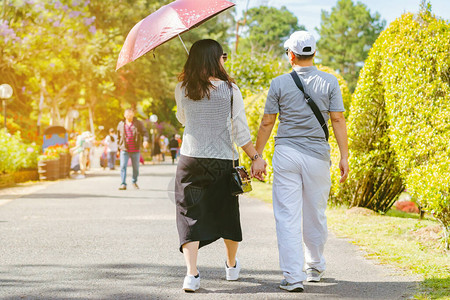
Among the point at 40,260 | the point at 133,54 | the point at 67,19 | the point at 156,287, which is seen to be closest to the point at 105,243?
the point at 40,260

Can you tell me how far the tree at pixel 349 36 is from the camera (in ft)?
231

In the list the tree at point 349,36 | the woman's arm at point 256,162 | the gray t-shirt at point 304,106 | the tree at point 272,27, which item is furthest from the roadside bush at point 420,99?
the tree at point 272,27

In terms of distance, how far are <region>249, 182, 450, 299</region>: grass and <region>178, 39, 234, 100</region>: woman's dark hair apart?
2180 mm

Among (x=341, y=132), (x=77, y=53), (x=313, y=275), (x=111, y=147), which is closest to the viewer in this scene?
(x=341, y=132)

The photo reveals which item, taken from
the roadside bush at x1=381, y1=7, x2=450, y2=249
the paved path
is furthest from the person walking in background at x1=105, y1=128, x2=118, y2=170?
the roadside bush at x1=381, y1=7, x2=450, y2=249

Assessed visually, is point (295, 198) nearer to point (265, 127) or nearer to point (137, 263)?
point (265, 127)

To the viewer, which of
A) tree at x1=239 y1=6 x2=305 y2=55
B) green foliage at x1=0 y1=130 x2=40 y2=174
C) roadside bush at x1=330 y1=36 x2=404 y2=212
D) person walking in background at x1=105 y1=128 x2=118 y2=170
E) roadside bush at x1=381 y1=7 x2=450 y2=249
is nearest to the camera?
roadside bush at x1=381 y1=7 x2=450 y2=249

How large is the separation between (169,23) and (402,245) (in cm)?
357

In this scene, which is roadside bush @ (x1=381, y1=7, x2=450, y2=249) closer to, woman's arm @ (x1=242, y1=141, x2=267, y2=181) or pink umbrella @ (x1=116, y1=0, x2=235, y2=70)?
woman's arm @ (x1=242, y1=141, x2=267, y2=181)

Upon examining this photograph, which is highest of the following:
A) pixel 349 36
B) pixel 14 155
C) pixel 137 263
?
pixel 349 36

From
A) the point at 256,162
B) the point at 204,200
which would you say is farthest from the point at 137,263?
the point at 256,162

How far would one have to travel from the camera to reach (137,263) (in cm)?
601

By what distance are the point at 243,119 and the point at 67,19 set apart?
2062 centimetres

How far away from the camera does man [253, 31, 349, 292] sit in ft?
15.8
